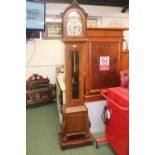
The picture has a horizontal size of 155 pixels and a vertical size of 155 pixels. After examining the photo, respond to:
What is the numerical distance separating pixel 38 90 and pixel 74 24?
2.31m

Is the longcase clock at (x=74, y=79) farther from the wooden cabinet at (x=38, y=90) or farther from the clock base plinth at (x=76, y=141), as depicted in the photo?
the wooden cabinet at (x=38, y=90)

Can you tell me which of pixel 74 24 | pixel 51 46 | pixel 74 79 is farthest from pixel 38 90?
pixel 74 24

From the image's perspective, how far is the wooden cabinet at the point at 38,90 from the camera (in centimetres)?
417

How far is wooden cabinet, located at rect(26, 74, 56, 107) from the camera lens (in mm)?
4172

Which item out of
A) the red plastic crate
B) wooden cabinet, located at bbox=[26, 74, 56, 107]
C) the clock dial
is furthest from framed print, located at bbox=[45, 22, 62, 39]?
the red plastic crate

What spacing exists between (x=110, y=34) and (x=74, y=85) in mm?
914

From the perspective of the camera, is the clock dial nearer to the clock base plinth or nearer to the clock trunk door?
the clock trunk door

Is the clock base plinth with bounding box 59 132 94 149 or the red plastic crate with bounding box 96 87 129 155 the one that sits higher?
the red plastic crate with bounding box 96 87 129 155

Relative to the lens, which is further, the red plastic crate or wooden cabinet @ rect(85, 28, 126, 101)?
wooden cabinet @ rect(85, 28, 126, 101)

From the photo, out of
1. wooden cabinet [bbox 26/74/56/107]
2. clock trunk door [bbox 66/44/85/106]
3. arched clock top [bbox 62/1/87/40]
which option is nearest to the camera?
arched clock top [bbox 62/1/87/40]

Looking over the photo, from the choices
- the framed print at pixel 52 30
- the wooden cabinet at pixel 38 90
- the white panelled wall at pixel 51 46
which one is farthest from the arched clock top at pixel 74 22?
the framed print at pixel 52 30

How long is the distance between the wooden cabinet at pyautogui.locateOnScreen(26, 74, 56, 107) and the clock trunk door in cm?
191
